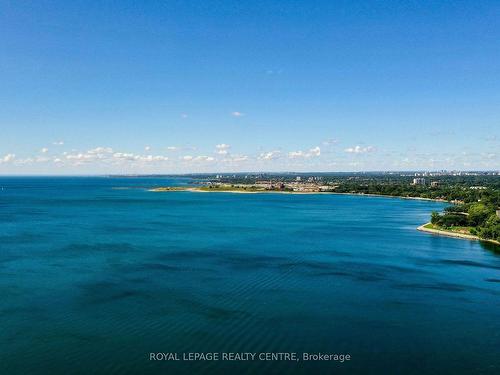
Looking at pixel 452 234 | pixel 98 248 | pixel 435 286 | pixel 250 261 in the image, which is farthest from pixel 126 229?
pixel 452 234

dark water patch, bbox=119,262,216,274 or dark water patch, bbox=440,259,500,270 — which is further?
dark water patch, bbox=440,259,500,270

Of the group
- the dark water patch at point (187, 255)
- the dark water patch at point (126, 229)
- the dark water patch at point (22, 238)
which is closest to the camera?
the dark water patch at point (187, 255)

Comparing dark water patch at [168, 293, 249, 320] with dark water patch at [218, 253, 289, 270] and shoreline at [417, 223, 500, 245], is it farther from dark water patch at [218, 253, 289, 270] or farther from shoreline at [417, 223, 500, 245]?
shoreline at [417, 223, 500, 245]

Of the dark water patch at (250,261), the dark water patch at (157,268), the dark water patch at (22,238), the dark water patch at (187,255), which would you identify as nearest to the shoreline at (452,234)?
the dark water patch at (250,261)

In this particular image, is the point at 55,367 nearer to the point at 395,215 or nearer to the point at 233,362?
the point at 233,362

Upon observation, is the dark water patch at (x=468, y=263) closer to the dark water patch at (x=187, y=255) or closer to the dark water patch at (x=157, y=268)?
the dark water patch at (x=187, y=255)

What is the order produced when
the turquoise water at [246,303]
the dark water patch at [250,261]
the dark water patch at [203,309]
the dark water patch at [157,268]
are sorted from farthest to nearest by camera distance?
the dark water patch at [250,261] < the dark water patch at [157,268] < the dark water patch at [203,309] < the turquoise water at [246,303]

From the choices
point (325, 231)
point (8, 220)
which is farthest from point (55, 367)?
point (8, 220)

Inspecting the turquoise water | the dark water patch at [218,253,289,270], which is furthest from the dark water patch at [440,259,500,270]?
the dark water patch at [218,253,289,270]

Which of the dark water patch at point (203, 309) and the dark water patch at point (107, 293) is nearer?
the dark water patch at point (203, 309)

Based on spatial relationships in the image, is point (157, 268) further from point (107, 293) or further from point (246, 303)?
point (246, 303)
